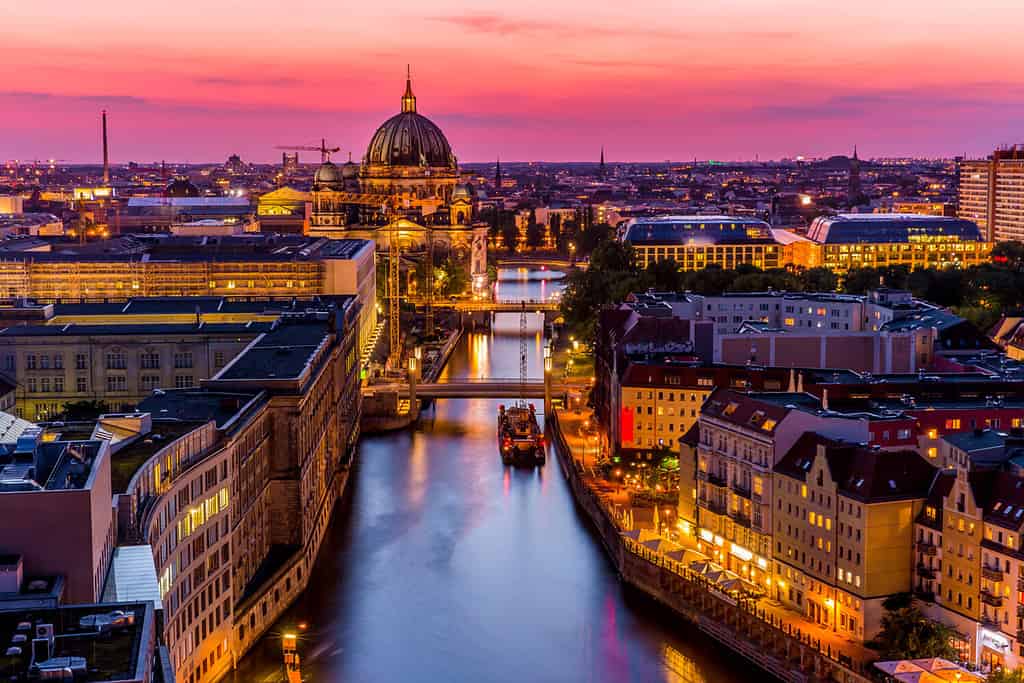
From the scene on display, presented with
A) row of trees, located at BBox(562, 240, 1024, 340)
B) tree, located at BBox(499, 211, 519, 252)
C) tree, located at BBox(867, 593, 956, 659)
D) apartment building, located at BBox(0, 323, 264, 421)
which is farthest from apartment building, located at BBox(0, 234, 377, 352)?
tree, located at BBox(499, 211, 519, 252)

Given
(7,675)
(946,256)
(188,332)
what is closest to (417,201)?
(946,256)

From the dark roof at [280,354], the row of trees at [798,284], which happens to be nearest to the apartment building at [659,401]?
the dark roof at [280,354]

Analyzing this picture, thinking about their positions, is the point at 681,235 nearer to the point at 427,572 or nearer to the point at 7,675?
the point at 427,572

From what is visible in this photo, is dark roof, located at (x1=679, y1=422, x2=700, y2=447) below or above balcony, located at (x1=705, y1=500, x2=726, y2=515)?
above

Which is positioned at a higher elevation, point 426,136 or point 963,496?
point 426,136

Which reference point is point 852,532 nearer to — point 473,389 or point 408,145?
point 473,389

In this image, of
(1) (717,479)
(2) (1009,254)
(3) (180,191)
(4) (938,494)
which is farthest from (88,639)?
(3) (180,191)

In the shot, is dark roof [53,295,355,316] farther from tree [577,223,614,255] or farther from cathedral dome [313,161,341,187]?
tree [577,223,614,255]
